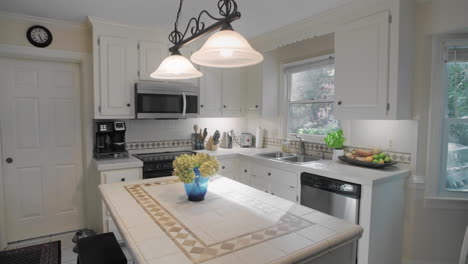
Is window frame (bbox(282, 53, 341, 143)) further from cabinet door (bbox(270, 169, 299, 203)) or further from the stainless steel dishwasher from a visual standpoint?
the stainless steel dishwasher

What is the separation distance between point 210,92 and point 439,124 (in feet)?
8.69

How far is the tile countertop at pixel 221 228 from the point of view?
1068 millimetres

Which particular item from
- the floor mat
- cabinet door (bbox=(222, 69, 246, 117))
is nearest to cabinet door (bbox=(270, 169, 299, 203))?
cabinet door (bbox=(222, 69, 246, 117))

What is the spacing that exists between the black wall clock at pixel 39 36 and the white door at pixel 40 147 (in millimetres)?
275

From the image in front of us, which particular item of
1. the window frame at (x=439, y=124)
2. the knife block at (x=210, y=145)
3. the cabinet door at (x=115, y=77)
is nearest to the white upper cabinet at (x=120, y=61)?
the cabinet door at (x=115, y=77)

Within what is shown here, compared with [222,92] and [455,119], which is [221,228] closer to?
[455,119]

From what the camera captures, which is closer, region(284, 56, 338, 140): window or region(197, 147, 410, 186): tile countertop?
region(197, 147, 410, 186): tile countertop

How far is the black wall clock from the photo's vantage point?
9.45 ft

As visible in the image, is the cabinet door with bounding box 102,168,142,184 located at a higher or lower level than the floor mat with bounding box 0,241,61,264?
higher

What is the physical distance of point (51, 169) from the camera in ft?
10.6

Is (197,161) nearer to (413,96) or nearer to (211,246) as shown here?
(211,246)

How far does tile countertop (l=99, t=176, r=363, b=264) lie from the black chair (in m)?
0.29

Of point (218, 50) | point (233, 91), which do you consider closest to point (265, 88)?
point (233, 91)

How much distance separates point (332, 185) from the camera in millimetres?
2408
